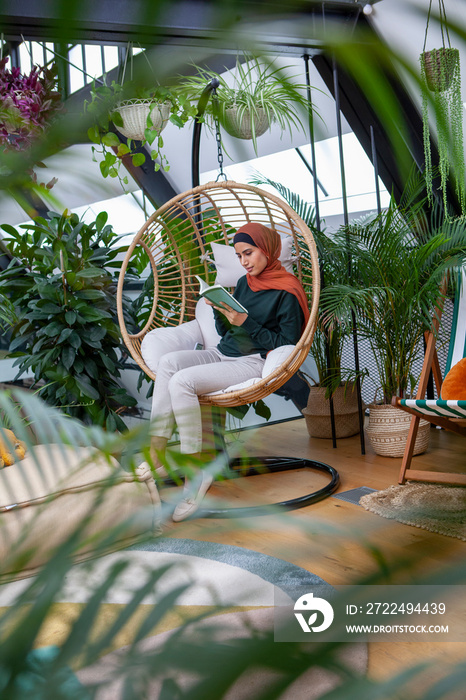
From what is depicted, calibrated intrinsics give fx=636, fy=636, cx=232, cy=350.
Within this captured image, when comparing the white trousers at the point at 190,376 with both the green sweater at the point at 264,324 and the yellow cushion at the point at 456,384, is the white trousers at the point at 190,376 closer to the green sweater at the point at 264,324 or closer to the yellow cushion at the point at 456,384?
the green sweater at the point at 264,324

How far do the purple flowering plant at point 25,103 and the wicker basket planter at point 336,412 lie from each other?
312 centimetres

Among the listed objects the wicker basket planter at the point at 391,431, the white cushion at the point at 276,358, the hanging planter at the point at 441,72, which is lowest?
the wicker basket planter at the point at 391,431

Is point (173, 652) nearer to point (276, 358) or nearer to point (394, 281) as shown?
point (276, 358)

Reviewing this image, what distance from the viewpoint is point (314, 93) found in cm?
350

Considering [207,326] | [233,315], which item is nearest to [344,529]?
Answer: [233,315]

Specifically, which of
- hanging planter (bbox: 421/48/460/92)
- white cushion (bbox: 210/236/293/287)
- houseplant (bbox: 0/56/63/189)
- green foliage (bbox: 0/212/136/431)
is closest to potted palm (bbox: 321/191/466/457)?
white cushion (bbox: 210/236/293/287)

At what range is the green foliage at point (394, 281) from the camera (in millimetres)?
2744

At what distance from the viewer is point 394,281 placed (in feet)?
9.59

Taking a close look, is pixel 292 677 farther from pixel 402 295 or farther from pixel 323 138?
pixel 402 295

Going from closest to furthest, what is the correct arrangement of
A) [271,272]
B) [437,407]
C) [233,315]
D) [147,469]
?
[147,469] < [437,407] < [233,315] < [271,272]

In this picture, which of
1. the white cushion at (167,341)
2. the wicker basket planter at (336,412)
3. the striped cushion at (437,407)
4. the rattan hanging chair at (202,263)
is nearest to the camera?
the striped cushion at (437,407)

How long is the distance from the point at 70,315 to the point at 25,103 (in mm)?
2765

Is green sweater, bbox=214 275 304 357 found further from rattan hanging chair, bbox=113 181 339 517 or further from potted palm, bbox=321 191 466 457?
potted palm, bbox=321 191 466 457

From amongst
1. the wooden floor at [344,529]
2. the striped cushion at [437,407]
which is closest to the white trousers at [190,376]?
the wooden floor at [344,529]
